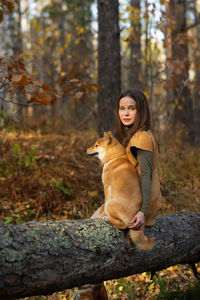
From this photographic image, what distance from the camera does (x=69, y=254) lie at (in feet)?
8.91

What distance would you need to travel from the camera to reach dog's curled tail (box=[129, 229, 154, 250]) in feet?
9.87

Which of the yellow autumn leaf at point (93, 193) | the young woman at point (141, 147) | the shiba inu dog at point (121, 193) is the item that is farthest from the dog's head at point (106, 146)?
the yellow autumn leaf at point (93, 193)

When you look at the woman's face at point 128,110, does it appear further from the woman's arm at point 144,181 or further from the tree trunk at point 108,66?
the tree trunk at point 108,66

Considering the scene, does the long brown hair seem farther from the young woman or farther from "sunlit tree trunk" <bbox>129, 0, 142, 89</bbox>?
"sunlit tree trunk" <bbox>129, 0, 142, 89</bbox>

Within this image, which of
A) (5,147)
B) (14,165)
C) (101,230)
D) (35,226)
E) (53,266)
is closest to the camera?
(53,266)

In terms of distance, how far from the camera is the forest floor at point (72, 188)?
407 cm

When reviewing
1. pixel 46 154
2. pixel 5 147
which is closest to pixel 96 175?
pixel 46 154

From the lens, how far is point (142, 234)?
3.04 metres

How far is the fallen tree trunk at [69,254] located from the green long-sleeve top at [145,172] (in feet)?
1.38

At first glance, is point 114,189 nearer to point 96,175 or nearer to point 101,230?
point 101,230

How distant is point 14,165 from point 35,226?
3639 millimetres

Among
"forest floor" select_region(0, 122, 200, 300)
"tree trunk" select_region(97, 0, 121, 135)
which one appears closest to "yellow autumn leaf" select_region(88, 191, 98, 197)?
"forest floor" select_region(0, 122, 200, 300)

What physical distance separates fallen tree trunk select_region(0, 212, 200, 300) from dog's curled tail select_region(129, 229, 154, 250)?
0.06 meters

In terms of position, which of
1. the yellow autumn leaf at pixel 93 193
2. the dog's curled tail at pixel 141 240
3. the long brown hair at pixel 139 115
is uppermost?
the long brown hair at pixel 139 115
